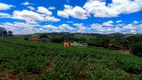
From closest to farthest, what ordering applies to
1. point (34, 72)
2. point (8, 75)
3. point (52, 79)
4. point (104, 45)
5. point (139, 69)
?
point (52, 79), point (8, 75), point (34, 72), point (139, 69), point (104, 45)

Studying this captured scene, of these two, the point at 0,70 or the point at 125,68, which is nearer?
the point at 0,70

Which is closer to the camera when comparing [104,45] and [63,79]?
[63,79]

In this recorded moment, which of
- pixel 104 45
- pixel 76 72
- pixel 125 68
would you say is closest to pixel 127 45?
pixel 104 45

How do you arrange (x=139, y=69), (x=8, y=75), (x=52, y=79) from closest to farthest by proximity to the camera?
(x=52, y=79) → (x=8, y=75) → (x=139, y=69)

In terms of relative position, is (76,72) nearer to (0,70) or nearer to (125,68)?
(0,70)

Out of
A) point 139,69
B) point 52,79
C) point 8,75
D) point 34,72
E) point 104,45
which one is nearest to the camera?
point 52,79

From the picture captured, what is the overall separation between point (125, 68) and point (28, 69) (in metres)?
9.62

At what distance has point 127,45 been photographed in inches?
2522

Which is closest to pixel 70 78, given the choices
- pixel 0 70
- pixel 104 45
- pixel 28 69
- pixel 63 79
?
pixel 63 79

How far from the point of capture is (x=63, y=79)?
11.8m

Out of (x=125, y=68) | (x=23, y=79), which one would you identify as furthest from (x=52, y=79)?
(x=125, y=68)

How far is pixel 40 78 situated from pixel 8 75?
2894 millimetres

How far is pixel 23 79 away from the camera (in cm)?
1228

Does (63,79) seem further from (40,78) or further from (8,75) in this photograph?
(8,75)
